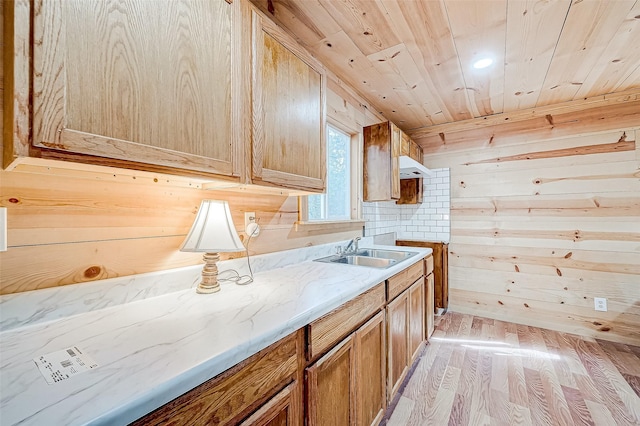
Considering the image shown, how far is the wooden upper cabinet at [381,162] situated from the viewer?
2.49 metres

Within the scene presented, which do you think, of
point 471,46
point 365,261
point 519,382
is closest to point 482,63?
point 471,46

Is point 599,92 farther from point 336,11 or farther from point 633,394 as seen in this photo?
point 336,11

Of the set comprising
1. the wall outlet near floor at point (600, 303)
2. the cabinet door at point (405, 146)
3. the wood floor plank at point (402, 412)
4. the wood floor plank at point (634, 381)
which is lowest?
the wood floor plank at point (402, 412)

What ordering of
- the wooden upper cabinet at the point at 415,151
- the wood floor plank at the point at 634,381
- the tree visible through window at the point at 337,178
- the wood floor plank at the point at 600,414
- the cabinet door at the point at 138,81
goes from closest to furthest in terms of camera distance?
the cabinet door at the point at 138,81, the wood floor plank at the point at 600,414, the wood floor plank at the point at 634,381, the tree visible through window at the point at 337,178, the wooden upper cabinet at the point at 415,151

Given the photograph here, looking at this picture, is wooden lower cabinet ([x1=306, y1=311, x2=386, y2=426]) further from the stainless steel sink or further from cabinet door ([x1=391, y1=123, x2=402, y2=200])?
cabinet door ([x1=391, y1=123, x2=402, y2=200])

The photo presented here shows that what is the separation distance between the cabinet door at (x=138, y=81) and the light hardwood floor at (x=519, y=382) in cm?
190

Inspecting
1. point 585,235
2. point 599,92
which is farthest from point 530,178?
point 599,92

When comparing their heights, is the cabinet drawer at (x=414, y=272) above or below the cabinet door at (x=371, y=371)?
above

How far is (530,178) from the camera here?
301 centimetres

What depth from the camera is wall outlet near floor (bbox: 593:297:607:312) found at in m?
2.68

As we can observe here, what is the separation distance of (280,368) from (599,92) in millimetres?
3652

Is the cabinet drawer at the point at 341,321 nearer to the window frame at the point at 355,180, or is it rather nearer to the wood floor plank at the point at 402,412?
the wood floor plank at the point at 402,412

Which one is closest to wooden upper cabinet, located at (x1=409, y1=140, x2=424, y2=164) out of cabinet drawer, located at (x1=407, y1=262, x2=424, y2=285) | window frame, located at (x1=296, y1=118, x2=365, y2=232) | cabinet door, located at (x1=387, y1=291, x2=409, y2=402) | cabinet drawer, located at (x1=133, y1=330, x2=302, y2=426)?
window frame, located at (x1=296, y1=118, x2=365, y2=232)

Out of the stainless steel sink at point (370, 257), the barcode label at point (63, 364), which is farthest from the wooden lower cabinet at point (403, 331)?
the barcode label at point (63, 364)
